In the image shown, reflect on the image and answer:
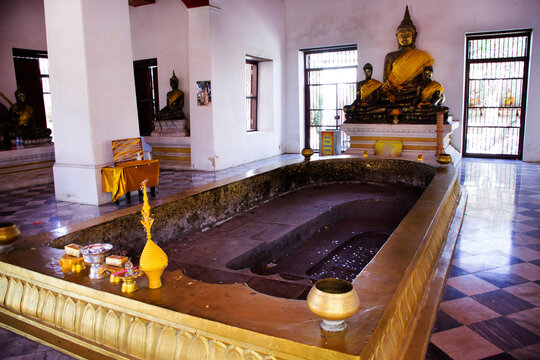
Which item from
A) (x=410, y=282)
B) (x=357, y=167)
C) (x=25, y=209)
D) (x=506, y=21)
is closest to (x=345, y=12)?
(x=506, y=21)

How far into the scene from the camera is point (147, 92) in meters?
9.94

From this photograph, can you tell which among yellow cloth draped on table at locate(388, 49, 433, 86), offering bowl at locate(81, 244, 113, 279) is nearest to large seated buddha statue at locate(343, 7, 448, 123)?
yellow cloth draped on table at locate(388, 49, 433, 86)

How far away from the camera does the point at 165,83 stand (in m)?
9.41

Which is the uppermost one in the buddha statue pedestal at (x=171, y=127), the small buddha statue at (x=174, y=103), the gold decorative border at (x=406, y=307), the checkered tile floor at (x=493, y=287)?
the small buddha statue at (x=174, y=103)

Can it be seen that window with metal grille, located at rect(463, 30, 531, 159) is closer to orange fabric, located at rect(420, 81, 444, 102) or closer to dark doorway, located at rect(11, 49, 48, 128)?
orange fabric, located at rect(420, 81, 444, 102)

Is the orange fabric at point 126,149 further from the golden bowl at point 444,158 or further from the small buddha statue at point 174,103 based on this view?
the golden bowl at point 444,158

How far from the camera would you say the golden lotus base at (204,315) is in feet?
4.46

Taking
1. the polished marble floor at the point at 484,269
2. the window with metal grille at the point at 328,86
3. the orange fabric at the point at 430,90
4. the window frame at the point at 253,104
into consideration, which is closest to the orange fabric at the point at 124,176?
the polished marble floor at the point at 484,269

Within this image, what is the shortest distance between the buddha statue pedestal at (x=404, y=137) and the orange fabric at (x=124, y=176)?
444cm

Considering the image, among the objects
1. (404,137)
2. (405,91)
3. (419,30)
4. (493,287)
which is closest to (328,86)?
(419,30)

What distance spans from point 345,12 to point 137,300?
9.89m

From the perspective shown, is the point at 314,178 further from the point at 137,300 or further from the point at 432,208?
the point at 137,300

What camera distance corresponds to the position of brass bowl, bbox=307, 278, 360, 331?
1.29 m

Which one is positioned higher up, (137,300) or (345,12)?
(345,12)
